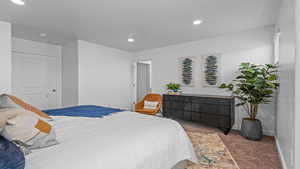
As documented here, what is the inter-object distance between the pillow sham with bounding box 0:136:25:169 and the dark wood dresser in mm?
3301

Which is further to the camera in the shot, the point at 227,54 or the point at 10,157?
the point at 227,54

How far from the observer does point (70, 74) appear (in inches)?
162

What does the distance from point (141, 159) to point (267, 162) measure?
6.73ft

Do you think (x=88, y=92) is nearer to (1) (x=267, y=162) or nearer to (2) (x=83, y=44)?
(2) (x=83, y=44)

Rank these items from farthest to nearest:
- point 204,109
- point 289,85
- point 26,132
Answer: point 204,109, point 289,85, point 26,132

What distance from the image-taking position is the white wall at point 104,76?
4004 mm

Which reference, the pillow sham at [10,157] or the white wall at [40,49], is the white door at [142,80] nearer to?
the white wall at [40,49]

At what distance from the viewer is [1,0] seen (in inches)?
82.8

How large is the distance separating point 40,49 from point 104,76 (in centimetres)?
196

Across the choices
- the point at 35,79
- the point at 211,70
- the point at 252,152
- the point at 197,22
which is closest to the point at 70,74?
the point at 35,79

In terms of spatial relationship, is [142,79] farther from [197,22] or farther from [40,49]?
[197,22]

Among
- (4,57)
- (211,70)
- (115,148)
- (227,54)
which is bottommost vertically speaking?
(115,148)

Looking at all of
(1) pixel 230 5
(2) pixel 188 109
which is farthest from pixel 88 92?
(1) pixel 230 5

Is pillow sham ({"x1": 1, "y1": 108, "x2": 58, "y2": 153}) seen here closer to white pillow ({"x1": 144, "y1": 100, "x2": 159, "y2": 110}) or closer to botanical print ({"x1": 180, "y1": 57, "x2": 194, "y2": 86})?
white pillow ({"x1": 144, "y1": 100, "x2": 159, "y2": 110})
